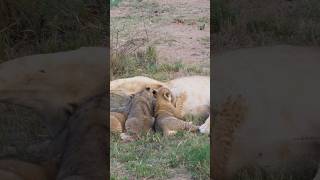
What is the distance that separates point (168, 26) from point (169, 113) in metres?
0.51

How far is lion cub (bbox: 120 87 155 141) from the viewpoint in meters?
2.28

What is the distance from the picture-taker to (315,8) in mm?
2582

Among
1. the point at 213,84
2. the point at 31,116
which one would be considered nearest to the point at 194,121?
the point at 213,84

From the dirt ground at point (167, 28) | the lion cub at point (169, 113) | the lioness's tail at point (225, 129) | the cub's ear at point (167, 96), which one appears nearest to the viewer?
the lioness's tail at point (225, 129)

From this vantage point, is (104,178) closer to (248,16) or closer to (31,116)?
(31,116)

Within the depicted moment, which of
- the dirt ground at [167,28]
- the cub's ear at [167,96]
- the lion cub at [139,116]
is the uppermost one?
the dirt ground at [167,28]

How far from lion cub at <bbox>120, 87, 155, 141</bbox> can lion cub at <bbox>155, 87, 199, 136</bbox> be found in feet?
0.09

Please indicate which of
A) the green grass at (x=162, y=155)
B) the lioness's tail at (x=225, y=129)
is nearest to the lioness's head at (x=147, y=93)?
the green grass at (x=162, y=155)

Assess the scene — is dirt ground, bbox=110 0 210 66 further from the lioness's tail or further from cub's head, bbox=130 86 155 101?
the lioness's tail

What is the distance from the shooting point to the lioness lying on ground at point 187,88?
7.79ft

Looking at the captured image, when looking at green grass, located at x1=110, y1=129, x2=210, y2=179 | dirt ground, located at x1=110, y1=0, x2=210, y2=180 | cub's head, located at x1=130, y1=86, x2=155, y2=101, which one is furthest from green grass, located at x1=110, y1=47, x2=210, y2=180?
dirt ground, located at x1=110, y1=0, x2=210, y2=180

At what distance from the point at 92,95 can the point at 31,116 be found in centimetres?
23

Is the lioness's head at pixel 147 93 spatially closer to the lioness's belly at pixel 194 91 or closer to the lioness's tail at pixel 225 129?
the lioness's belly at pixel 194 91

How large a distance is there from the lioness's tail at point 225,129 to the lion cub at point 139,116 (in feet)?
0.85
